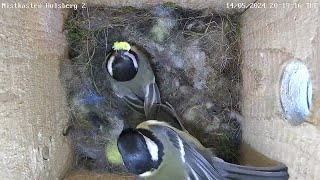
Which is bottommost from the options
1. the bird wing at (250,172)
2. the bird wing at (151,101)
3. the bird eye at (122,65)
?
the bird wing at (250,172)

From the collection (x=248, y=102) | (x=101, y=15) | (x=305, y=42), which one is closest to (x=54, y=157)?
(x=101, y=15)

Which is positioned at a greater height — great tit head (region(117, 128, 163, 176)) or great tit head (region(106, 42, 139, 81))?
great tit head (region(106, 42, 139, 81))

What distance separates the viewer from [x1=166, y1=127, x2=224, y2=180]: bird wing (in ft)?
3.40

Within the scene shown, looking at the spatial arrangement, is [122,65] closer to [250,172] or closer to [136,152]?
[136,152]

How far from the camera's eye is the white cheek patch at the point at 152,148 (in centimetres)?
109

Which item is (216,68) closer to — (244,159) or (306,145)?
(244,159)

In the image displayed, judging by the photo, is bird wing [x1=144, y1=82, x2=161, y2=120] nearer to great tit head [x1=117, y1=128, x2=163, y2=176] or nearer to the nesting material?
the nesting material

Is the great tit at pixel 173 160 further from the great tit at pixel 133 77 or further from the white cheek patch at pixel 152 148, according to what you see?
the great tit at pixel 133 77

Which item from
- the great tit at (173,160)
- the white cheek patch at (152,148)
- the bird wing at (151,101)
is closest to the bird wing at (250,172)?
the great tit at (173,160)

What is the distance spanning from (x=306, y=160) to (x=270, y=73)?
28 cm

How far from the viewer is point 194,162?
1077mm

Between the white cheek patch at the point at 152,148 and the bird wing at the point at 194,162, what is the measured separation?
5cm

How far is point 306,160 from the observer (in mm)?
836

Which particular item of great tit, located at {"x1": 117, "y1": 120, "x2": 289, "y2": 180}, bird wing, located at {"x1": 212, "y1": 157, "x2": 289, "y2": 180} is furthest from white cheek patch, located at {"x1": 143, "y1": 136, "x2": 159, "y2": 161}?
bird wing, located at {"x1": 212, "y1": 157, "x2": 289, "y2": 180}
